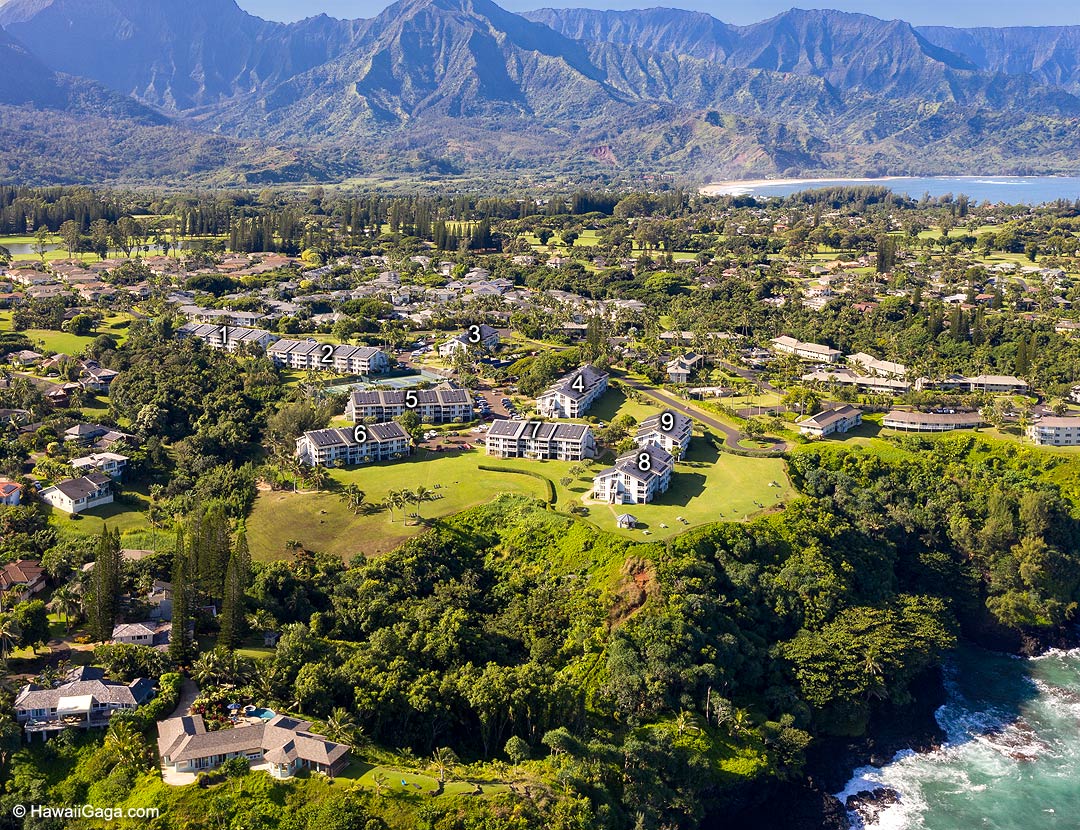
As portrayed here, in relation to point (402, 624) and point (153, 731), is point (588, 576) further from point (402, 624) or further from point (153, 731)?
point (153, 731)

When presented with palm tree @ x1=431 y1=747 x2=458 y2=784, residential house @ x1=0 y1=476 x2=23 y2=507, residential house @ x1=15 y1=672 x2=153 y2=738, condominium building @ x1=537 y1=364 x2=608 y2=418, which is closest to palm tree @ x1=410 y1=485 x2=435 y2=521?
condominium building @ x1=537 y1=364 x2=608 y2=418

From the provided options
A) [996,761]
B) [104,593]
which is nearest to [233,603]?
[104,593]

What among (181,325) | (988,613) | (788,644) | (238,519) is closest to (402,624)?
(238,519)

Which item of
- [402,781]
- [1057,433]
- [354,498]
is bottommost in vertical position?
[402,781]

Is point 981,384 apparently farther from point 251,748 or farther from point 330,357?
point 251,748

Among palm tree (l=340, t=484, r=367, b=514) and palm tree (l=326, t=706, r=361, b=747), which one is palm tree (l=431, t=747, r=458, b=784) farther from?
palm tree (l=340, t=484, r=367, b=514)
